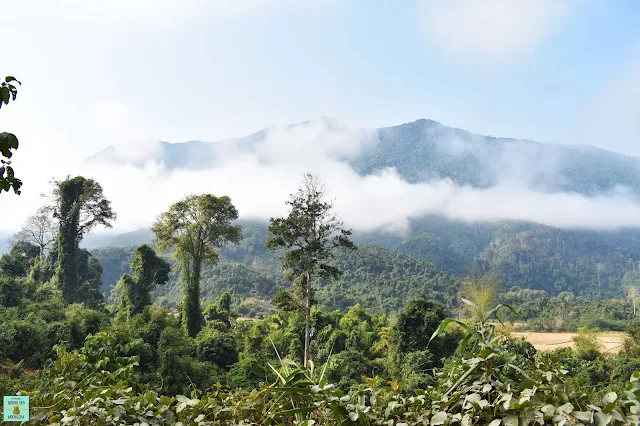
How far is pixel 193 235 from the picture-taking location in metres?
14.8

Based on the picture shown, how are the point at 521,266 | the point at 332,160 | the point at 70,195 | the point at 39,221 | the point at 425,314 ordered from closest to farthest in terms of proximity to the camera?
the point at 425,314, the point at 70,195, the point at 39,221, the point at 521,266, the point at 332,160

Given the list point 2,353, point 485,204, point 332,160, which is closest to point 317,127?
point 332,160

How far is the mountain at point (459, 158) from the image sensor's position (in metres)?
147

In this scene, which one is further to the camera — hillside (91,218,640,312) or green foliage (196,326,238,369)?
hillside (91,218,640,312)

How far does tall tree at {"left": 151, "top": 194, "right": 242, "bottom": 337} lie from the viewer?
47.2 ft

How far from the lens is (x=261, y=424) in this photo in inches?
28.1

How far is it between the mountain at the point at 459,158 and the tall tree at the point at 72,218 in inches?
5098

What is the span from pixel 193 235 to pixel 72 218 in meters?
4.86

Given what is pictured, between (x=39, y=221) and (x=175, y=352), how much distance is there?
14.9m

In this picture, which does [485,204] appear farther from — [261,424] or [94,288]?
[261,424]
